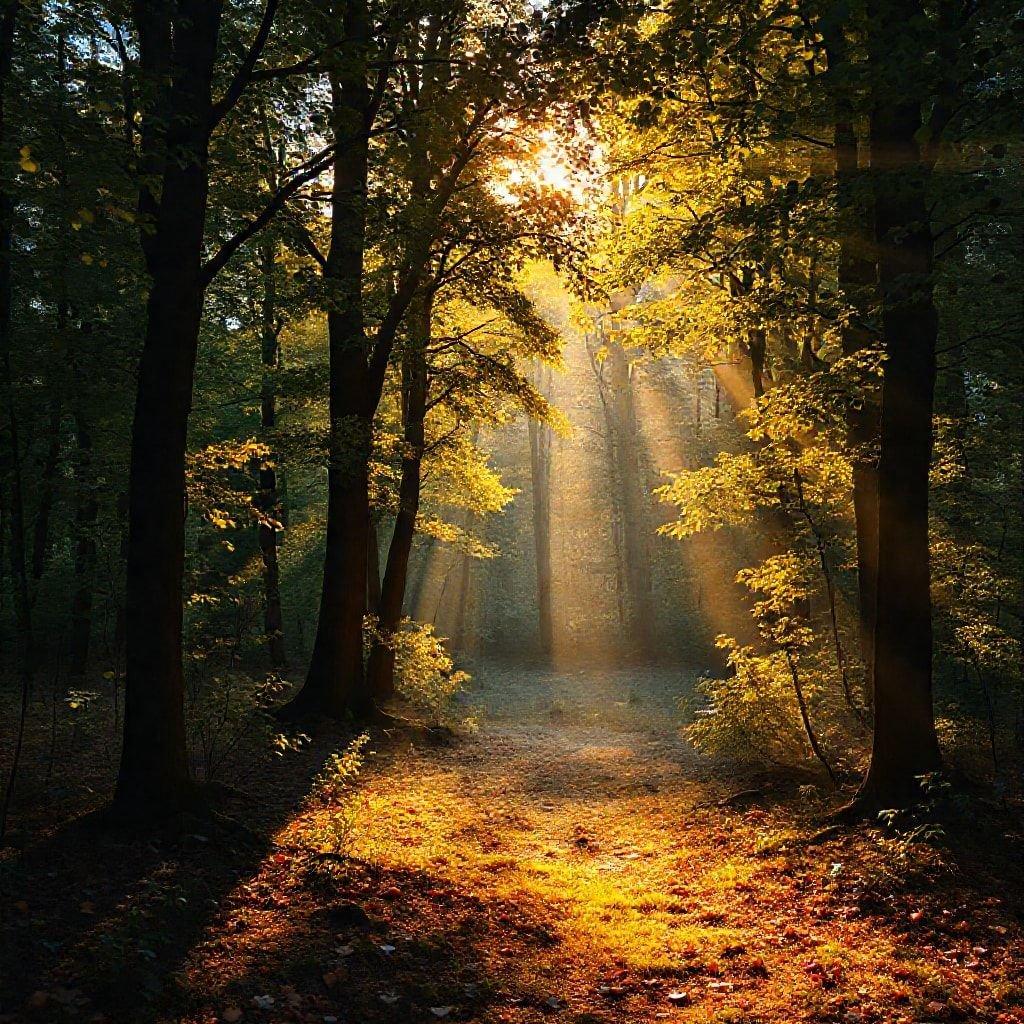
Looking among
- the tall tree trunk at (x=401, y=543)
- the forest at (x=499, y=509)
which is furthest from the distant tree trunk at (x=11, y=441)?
the tall tree trunk at (x=401, y=543)

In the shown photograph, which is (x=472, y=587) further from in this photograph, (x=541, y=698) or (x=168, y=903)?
(x=168, y=903)

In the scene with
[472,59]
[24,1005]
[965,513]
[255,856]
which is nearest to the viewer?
[24,1005]

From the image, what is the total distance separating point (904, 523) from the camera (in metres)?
7.13

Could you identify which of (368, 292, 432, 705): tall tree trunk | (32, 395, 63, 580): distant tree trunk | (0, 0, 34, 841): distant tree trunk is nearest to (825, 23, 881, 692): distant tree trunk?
(0, 0, 34, 841): distant tree trunk

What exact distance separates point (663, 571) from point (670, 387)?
884cm

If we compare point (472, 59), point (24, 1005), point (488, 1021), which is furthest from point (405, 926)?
point (472, 59)

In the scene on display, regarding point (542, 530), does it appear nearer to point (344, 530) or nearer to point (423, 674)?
point (423, 674)

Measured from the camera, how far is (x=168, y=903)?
187 inches

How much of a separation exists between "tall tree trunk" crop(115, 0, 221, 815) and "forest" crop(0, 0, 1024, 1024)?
0.10ft

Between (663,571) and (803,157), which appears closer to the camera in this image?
(803,157)

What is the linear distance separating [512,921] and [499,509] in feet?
38.3

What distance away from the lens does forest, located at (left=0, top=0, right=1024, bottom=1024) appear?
490 centimetres

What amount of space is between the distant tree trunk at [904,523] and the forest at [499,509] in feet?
0.12

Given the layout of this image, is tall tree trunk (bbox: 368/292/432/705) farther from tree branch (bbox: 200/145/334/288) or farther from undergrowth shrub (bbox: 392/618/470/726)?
tree branch (bbox: 200/145/334/288)
